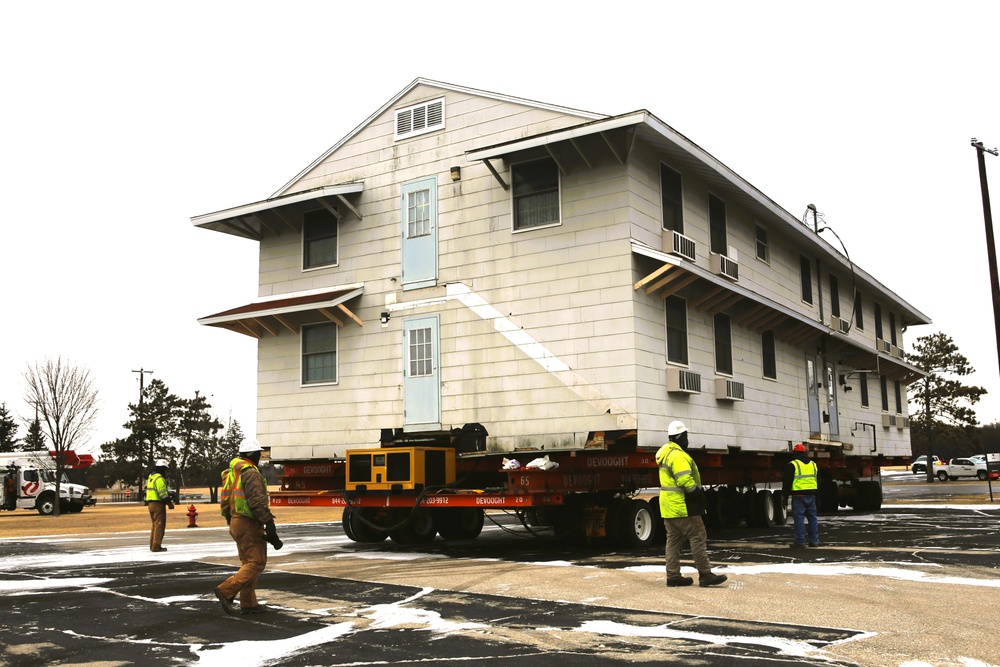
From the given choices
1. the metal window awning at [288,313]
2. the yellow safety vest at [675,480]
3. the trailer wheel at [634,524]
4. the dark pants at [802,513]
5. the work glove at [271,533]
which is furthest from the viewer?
the metal window awning at [288,313]

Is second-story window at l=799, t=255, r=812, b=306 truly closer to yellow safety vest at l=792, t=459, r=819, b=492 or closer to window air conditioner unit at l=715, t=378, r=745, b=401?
window air conditioner unit at l=715, t=378, r=745, b=401

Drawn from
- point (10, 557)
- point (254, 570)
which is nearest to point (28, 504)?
point (10, 557)

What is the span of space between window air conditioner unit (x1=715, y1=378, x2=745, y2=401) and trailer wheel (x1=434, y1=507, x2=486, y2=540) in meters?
5.10

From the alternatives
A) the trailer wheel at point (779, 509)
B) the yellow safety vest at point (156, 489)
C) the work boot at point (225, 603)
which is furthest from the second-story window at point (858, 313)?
the work boot at point (225, 603)

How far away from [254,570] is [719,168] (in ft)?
39.5

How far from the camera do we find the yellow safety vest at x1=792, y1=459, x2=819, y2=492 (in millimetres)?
14648

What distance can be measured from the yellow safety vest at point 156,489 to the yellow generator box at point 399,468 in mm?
3794

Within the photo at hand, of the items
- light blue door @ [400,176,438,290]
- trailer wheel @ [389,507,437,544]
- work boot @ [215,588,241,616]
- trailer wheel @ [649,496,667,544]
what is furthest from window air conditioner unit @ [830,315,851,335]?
work boot @ [215,588,241,616]

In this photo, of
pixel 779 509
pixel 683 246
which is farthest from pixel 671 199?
pixel 779 509

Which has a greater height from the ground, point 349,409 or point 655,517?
point 349,409

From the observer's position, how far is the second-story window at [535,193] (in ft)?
54.3

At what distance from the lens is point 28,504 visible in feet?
135

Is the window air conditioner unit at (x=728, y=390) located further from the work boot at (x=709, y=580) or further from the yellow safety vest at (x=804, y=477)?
the work boot at (x=709, y=580)

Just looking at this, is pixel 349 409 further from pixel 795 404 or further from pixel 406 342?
pixel 795 404
